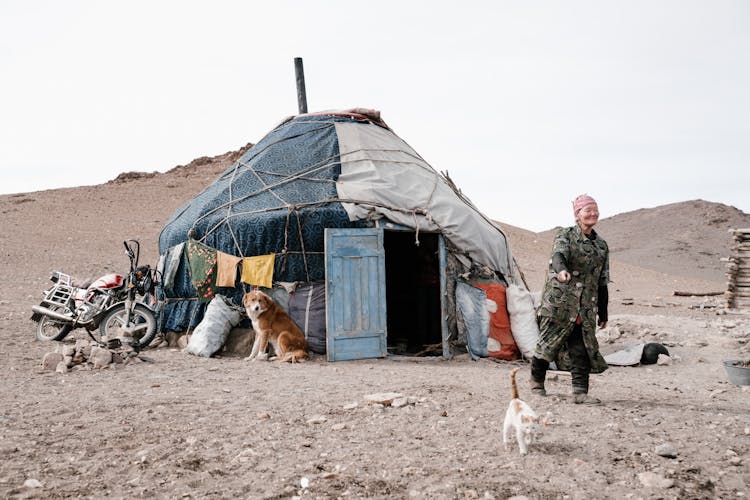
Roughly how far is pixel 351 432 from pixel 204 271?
4.38 meters

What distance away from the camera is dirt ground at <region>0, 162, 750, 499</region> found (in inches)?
116

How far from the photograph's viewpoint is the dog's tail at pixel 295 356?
678cm

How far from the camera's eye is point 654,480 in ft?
9.62

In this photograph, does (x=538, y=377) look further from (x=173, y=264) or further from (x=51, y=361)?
(x=173, y=264)

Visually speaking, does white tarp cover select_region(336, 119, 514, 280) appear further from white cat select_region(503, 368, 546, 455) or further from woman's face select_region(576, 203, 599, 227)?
white cat select_region(503, 368, 546, 455)

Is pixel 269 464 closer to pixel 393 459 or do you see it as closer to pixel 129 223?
pixel 393 459

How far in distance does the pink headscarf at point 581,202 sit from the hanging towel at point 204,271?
15.0 feet

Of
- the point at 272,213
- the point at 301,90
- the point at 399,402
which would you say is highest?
the point at 301,90

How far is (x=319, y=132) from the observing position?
29.3 ft

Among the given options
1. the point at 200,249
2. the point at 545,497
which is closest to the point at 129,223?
the point at 200,249

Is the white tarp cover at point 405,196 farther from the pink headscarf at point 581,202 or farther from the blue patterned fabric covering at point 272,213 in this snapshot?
the pink headscarf at point 581,202

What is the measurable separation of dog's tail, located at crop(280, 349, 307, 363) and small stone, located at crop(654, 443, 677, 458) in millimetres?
4075

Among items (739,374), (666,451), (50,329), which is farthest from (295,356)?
(666,451)

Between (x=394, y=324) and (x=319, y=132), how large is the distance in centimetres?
290
